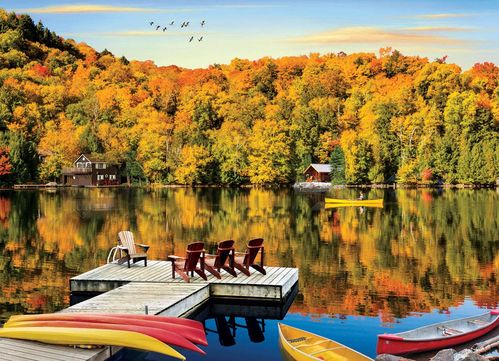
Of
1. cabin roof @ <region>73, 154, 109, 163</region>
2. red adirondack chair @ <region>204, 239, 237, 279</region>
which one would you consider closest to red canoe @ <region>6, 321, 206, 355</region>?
red adirondack chair @ <region>204, 239, 237, 279</region>

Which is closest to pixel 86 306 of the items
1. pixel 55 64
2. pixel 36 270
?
pixel 36 270

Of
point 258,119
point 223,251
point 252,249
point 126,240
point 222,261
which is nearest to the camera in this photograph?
point 223,251

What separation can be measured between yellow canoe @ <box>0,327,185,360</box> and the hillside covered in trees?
8327 centimetres

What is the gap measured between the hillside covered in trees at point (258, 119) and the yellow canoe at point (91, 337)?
83.3 meters

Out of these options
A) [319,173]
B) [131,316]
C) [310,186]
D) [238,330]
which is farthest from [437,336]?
[319,173]

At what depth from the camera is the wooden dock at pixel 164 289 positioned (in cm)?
1564

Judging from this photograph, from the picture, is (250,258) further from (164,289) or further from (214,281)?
(164,289)

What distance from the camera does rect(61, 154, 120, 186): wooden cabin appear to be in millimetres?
103625

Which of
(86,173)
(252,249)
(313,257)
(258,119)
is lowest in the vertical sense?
(86,173)

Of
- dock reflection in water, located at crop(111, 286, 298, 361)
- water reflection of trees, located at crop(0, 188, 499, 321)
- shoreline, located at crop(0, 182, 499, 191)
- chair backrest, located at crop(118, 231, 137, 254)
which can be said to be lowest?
shoreline, located at crop(0, 182, 499, 191)

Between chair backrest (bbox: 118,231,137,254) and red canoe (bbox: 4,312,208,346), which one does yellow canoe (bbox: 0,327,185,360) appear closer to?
red canoe (bbox: 4,312,208,346)

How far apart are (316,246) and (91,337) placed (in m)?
19.2

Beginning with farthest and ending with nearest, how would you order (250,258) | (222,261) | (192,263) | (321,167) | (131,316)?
(321,167), (250,258), (222,261), (192,263), (131,316)

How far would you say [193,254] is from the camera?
18.4 metres
